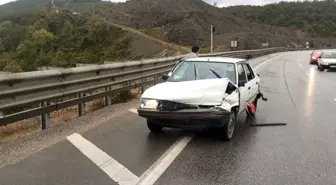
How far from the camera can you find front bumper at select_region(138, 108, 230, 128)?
6.09 meters

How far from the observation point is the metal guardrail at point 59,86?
20.4 ft

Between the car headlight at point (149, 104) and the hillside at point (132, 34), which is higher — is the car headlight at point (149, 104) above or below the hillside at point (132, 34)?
below

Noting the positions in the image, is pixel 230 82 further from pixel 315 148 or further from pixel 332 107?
pixel 332 107

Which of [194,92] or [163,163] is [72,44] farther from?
[163,163]

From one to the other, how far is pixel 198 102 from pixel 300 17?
616 ft

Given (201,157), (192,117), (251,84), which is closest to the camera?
(201,157)

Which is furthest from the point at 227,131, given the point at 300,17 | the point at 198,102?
the point at 300,17

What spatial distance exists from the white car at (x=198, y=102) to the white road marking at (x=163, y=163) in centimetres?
34

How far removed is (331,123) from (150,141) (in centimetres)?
402

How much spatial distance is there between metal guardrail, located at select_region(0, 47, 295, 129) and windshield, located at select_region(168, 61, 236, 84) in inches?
80.6

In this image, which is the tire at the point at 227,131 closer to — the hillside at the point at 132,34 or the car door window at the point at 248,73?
the car door window at the point at 248,73

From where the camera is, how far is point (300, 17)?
179750 millimetres

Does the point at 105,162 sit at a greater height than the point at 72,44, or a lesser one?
lesser

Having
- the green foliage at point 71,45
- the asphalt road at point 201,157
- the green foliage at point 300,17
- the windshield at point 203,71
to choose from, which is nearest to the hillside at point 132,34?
the green foliage at point 71,45
